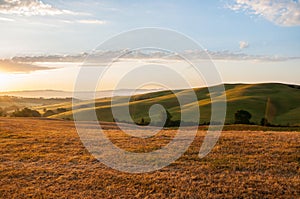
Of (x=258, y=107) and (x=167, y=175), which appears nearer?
(x=167, y=175)

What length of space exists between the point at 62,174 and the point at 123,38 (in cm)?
1036

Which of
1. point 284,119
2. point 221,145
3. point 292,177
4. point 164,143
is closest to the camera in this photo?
point 292,177

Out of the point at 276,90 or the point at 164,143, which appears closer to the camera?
the point at 164,143

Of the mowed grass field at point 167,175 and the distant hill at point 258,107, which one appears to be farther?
the distant hill at point 258,107

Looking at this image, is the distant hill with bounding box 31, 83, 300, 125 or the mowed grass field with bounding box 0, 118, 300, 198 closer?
the mowed grass field with bounding box 0, 118, 300, 198

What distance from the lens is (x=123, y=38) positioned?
76.6 ft

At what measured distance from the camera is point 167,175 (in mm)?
20312

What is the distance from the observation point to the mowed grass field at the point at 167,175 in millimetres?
17344

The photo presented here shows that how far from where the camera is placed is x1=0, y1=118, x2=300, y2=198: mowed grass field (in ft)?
56.9

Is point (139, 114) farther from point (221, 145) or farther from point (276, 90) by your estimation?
point (221, 145)

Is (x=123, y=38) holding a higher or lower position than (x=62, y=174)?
higher

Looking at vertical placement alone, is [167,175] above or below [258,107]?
above

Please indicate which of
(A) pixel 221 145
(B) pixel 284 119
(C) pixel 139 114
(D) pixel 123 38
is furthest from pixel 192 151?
(C) pixel 139 114

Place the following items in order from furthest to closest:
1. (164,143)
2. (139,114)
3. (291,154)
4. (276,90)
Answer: (276,90)
(139,114)
(164,143)
(291,154)
